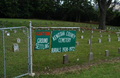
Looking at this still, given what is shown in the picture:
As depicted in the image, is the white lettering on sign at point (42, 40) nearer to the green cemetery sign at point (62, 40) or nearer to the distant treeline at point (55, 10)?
the green cemetery sign at point (62, 40)

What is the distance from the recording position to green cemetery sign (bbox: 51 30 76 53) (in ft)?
17.4

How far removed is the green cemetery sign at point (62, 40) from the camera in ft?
17.4

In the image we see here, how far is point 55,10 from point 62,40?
171 ft

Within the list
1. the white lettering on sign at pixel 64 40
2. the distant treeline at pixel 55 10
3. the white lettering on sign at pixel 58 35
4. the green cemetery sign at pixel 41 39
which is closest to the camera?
the green cemetery sign at pixel 41 39

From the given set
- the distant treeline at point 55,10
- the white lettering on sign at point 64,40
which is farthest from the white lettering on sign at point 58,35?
the distant treeline at point 55,10

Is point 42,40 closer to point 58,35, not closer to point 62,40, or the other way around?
point 58,35

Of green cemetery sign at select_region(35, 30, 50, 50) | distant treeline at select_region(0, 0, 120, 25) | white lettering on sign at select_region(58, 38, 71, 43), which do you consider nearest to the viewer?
green cemetery sign at select_region(35, 30, 50, 50)

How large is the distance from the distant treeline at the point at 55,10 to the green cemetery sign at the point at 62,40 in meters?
39.3

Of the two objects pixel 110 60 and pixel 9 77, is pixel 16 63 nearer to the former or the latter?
pixel 9 77

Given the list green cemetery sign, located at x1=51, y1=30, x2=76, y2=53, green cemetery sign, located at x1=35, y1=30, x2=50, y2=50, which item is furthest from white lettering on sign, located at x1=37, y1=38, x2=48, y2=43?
green cemetery sign, located at x1=51, y1=30, x2=76, y2=53

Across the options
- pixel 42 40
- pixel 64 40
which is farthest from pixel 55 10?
pixel 42 40

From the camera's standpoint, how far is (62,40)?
550cm

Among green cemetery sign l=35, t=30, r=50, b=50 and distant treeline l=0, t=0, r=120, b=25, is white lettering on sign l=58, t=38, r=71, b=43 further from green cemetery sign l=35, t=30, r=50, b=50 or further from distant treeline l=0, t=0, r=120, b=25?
distant treeline l=0, t=0, r=120, b=25

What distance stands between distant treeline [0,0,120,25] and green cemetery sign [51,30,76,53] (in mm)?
39313
